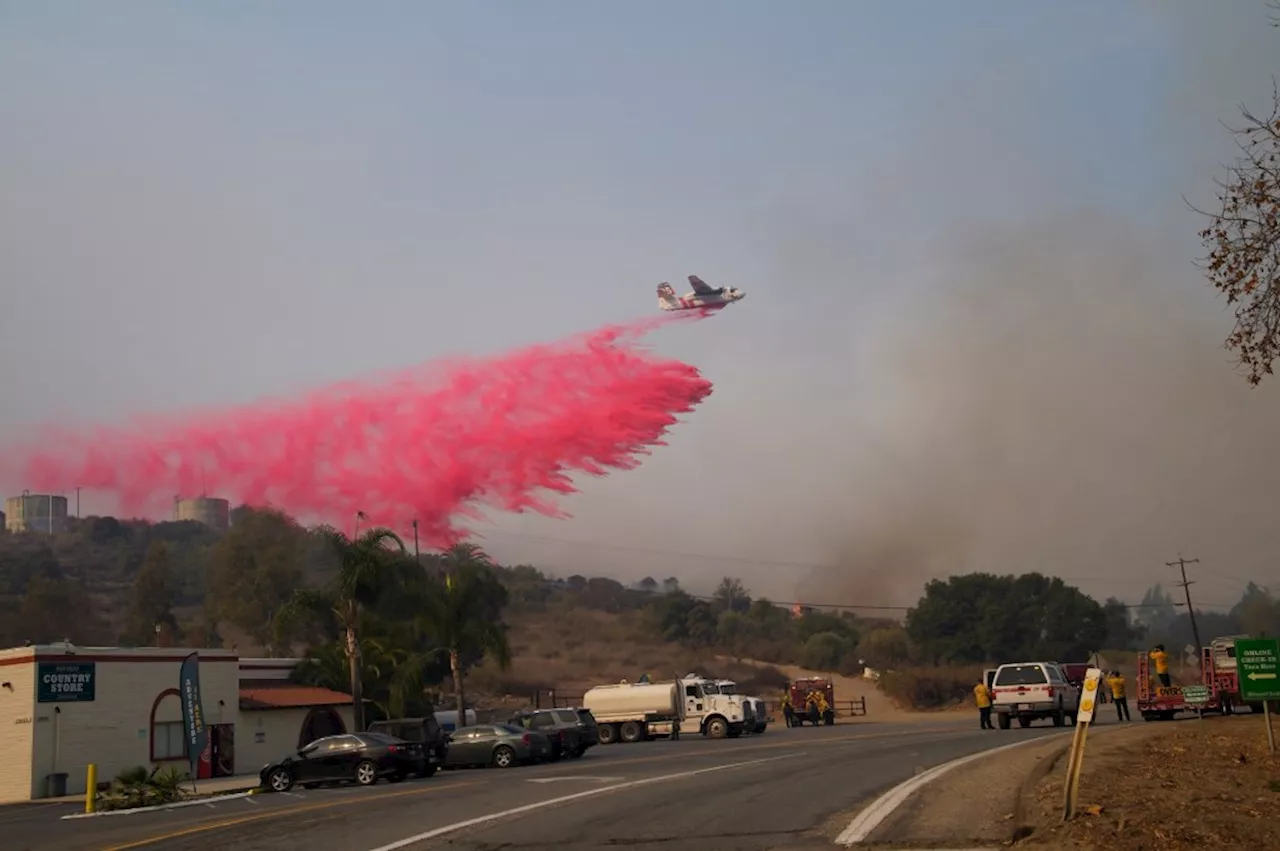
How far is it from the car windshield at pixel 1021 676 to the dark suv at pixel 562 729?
13846 mm

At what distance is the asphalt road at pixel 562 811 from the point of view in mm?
16266

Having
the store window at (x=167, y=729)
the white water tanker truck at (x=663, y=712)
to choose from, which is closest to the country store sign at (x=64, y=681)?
the store window at (x=167, y=729)

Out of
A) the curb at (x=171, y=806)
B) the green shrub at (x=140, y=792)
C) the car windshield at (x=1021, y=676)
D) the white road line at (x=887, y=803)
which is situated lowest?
the curb at (x=171, y=806)

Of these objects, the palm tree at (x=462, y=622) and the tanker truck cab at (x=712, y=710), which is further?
the palm tree at (x=462, y=622)

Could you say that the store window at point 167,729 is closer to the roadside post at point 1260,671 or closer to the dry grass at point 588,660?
the roadside post at point 1260,671

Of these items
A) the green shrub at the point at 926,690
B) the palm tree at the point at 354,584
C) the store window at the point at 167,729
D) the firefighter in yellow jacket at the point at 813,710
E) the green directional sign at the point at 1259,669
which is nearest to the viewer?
the green directional sign at the point at 1259,669

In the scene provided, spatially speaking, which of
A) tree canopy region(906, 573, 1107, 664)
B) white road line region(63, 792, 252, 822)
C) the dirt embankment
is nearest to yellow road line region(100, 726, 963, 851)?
white road line region(63, 792, 252, 822)

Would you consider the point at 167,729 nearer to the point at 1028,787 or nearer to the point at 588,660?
the point at 1028,787

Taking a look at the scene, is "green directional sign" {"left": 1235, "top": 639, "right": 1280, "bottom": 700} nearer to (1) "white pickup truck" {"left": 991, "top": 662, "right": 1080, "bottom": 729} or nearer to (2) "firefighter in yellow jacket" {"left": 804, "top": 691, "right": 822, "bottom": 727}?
(1) "white pickup truck" {"left": 991, "top": 662, "right": 1080, "bottom": 729}

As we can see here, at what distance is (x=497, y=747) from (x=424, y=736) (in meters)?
2.63

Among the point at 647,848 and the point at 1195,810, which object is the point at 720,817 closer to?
the point at 647,848

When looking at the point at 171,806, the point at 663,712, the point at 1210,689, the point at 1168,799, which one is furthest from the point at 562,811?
the point at 663,712

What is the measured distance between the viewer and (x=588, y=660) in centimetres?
11181

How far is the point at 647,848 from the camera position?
48.9 ft
